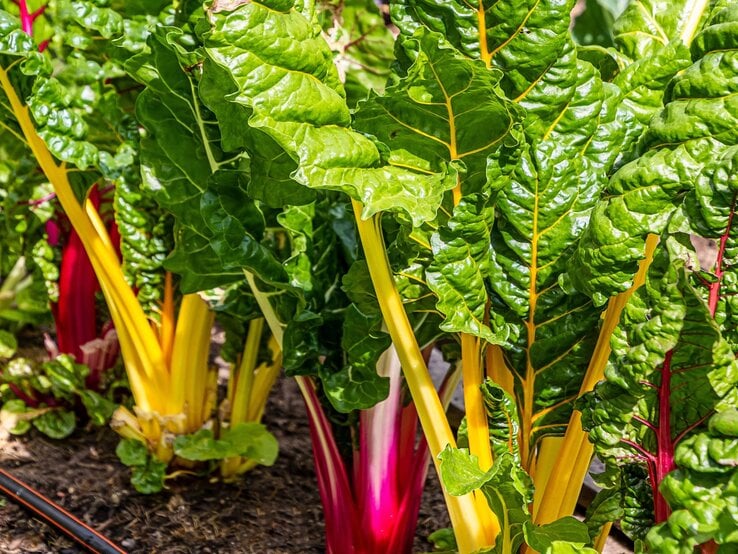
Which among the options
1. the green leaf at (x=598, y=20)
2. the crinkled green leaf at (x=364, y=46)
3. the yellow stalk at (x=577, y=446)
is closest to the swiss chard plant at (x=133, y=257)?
the crinkled green leaf at (x=364, y=46)

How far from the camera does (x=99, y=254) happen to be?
1733 mm

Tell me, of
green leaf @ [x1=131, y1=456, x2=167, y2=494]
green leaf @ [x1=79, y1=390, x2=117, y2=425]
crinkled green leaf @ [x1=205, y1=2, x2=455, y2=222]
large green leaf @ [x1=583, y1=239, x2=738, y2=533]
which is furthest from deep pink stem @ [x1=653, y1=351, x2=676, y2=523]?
green leaf @ [x1=79, y1=390, x2=117, y2=425]

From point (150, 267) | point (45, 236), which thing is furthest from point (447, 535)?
point (45, 236)

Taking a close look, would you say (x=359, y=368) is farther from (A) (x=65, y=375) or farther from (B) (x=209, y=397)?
(A) (x=65, y=375)

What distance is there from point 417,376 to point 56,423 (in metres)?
1.11

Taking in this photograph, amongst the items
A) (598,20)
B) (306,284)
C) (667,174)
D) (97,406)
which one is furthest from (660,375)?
(97,406)

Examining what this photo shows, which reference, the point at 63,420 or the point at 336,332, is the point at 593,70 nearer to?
the point at 336,332

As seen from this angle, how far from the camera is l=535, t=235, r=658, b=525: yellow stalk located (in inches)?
49.2

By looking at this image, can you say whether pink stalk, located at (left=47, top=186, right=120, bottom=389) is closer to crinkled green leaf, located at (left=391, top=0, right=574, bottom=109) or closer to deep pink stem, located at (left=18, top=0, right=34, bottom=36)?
deep pink stem, located at (left=18, top=0, right=34, bottom=36)

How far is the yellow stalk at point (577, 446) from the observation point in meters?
1.25

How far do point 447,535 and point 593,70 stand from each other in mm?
863

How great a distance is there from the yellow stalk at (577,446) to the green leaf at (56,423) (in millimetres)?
1169

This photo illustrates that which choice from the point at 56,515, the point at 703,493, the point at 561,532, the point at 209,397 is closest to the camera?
the point at 703,493

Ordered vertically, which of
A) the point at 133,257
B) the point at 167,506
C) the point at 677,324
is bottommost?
the point at 167,506
